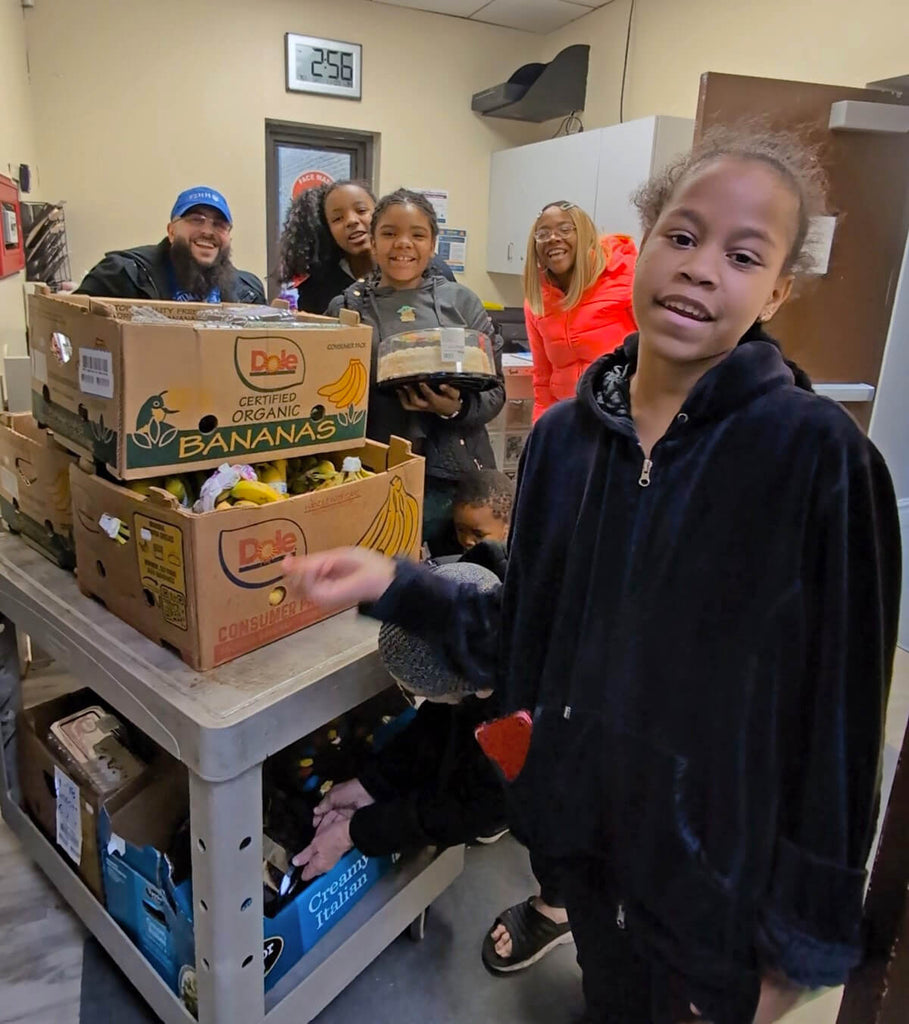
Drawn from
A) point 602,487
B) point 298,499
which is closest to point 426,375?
point 298,499

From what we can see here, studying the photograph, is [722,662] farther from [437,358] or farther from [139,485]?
[437,358]

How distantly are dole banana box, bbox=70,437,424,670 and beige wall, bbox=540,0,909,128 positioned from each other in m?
2.71

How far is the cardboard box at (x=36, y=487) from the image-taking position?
123 cm

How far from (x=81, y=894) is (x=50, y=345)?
971mm

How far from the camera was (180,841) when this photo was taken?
123cm

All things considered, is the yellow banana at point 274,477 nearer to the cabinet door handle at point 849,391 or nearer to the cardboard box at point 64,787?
the cardboard box at point 64,787

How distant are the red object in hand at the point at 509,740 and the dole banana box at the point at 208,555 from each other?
0.37 m

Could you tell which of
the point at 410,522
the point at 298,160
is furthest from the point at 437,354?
the point at 298,160

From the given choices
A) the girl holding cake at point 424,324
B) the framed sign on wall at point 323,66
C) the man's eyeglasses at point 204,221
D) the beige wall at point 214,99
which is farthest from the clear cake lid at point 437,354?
the framed sign on wall at point 323,66

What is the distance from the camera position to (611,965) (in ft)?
2.94

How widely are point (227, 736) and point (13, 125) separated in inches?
112

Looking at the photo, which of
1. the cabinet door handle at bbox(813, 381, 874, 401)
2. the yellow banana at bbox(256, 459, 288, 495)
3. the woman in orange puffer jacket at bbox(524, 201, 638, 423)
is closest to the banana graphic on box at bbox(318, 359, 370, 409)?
the yellow banana at bbox(256, 459, 288, 495)

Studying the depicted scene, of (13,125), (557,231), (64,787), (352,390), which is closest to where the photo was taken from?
(352,390)

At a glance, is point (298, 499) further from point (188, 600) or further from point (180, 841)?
point (180, 841)
